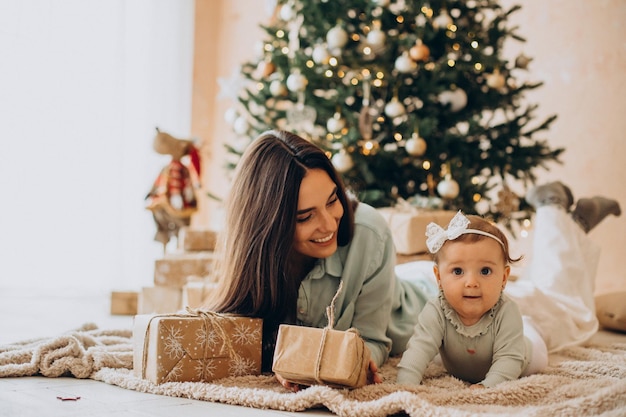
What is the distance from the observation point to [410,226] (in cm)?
288

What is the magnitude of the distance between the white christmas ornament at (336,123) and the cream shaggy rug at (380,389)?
1.39 meters

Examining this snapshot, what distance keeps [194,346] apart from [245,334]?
0.47 feet

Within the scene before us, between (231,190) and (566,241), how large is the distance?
134 centimetres

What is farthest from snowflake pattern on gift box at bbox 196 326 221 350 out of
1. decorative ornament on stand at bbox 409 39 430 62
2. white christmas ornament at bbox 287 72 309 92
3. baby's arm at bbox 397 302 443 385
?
decorative ornament on stand at bbox 409 39 430 62

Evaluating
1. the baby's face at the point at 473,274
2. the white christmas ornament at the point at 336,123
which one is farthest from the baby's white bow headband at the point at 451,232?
the white christmas ornament at the point at 336,123

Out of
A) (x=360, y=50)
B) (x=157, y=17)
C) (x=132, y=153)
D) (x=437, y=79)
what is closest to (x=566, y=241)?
(x=437, y=79)

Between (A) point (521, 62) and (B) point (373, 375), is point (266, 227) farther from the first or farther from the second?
(A) point (521, 62)

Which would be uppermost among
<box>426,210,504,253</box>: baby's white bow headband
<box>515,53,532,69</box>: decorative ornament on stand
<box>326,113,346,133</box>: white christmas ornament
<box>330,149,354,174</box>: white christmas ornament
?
<box>515,53,532,69</box>: decorative ornament on stand

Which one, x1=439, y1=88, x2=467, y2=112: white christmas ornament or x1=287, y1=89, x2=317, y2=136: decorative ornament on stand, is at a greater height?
x1=439, y1=88, x2=467, y2=112: white christmas ornament

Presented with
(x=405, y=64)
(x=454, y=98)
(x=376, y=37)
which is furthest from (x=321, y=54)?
(x=454, y=98)

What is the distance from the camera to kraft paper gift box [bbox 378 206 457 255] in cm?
289

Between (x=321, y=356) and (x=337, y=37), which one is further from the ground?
(x=337, y=37)

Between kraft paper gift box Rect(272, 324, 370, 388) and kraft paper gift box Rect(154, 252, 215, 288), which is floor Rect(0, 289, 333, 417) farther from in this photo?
kraft paper gift box Rect(154, 252, 215, 288)

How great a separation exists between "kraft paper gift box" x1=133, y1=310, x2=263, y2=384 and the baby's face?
472 mm
